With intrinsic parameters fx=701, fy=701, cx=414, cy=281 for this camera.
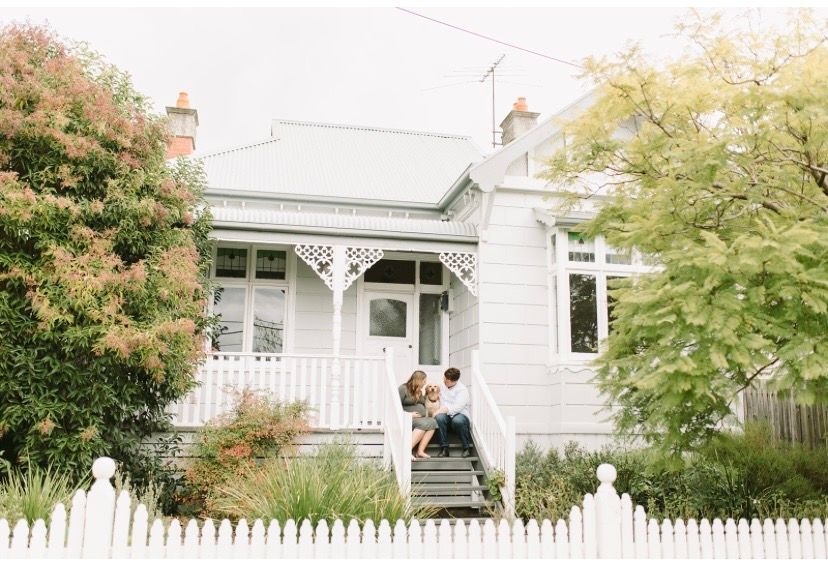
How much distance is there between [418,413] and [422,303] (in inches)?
150

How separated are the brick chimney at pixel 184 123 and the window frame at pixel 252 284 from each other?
3.96m

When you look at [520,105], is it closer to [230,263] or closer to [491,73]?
[491,73]

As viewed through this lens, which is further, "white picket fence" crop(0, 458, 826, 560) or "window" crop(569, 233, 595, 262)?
"window" crop(569, 233, 595, 262)

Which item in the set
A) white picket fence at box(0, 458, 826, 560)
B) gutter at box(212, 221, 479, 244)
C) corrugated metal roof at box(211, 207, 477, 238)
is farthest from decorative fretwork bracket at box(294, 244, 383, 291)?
white picket fence at box(0, 458, 826, 560)

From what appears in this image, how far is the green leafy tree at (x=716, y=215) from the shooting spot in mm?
6113

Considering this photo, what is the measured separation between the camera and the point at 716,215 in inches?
291

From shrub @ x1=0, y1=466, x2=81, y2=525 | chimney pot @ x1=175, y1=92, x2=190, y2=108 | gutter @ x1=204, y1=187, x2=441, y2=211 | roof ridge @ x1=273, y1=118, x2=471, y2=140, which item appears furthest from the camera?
roof ridge @ x1=273, y1=118, x2=471, y2=140

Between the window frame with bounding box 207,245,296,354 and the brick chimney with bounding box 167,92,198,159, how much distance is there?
3.96m

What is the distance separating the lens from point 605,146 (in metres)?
7.74

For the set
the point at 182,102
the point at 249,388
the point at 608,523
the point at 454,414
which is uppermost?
the point at 182,102

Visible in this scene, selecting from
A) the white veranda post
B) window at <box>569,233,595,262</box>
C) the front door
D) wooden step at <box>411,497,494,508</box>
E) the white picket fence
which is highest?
window at <box>569,233,595,262</box>

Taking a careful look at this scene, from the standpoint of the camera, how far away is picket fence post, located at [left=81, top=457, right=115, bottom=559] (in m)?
5.30

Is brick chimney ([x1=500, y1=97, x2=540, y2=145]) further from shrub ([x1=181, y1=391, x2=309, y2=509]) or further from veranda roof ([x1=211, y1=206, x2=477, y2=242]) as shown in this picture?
shrub ([x1=181, y1=391, x2=309, y2=509])

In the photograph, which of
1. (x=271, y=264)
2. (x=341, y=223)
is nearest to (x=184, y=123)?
(x=271, y=264)
